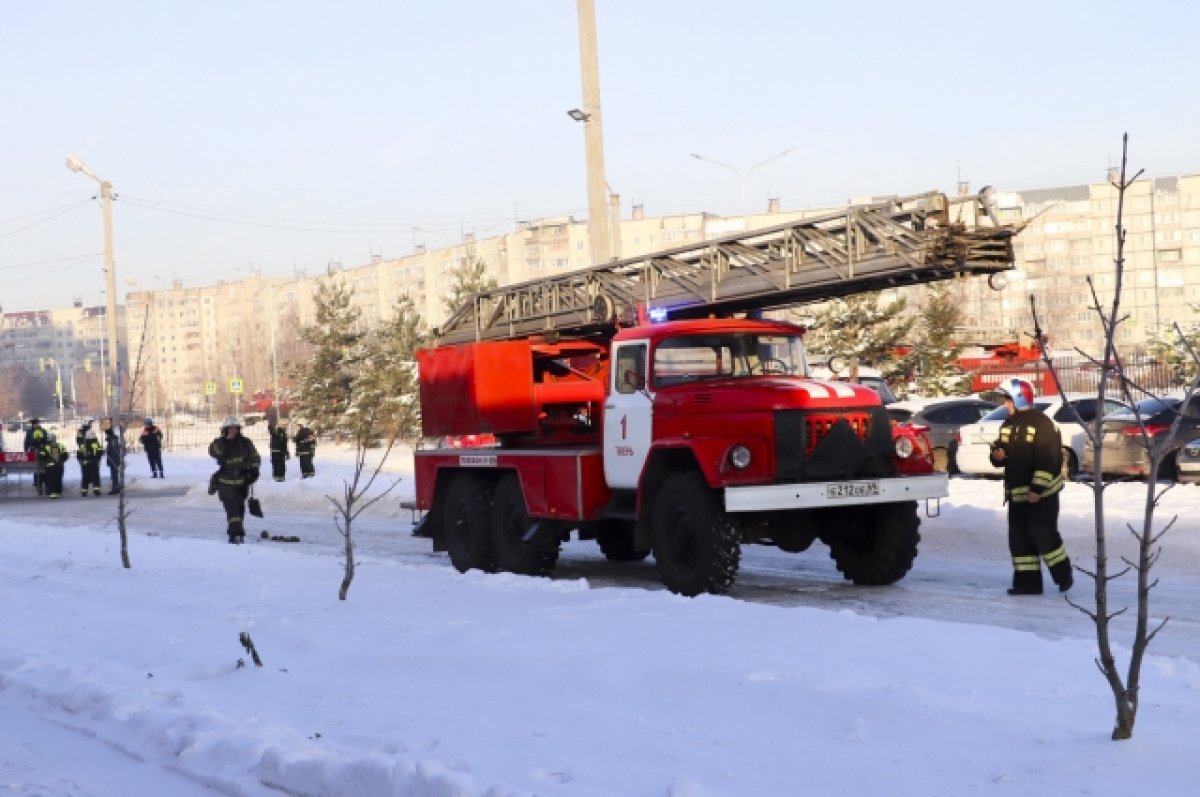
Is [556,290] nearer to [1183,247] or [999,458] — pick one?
[999,458]

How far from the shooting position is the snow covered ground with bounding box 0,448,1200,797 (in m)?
6.14

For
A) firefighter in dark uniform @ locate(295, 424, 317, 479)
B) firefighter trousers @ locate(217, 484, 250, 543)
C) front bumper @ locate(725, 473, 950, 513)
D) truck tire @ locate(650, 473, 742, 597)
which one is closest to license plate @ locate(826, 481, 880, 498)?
front bumper @ locate(725, 473, 950, 513)

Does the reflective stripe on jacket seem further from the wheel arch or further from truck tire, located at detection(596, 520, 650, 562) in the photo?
truck tire, located at detection(596, 520, 650, 562)

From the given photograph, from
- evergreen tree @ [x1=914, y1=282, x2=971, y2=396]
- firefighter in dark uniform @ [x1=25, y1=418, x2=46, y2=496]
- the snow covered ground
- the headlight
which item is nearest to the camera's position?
the snow covered ground

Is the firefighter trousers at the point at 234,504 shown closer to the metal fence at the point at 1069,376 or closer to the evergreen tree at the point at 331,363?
the metal fence at the point at 1069,376

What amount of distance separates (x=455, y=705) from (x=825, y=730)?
2.11 meters

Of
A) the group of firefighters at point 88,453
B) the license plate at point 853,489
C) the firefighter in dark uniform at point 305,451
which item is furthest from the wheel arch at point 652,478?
the firefighter in dark uniform at point 305,451

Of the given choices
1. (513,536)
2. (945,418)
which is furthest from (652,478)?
(945,418)

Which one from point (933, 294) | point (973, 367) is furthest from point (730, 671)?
point (973, 367)

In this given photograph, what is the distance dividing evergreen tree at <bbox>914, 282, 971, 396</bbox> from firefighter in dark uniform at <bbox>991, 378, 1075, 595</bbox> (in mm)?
33691

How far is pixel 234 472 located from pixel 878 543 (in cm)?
1100

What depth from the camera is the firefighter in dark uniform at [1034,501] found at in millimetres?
12273

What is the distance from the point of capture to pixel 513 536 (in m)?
15.4

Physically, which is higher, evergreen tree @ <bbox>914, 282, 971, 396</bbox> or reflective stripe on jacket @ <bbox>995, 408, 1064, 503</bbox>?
evergreen tree @ <bbox>914, 282, 971, 396</bbox>
